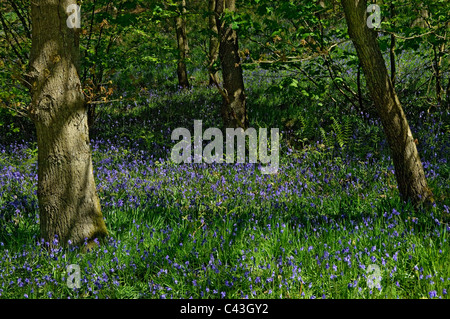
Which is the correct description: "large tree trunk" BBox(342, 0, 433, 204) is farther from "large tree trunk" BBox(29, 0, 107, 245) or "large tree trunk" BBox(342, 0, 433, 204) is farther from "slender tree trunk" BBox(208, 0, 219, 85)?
"large tree trunk" BBox(29, 0, 107, 245)

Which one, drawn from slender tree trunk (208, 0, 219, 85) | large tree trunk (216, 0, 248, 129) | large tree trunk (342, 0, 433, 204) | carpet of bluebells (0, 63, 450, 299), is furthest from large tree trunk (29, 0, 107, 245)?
large tree trunk (216, 0, 248, 129)

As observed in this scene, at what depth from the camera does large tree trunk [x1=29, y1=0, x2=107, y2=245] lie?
3910 mm

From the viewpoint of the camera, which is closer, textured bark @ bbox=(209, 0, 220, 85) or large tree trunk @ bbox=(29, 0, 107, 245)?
large tree trunk @ bbox=(29, 0, 107, 245)

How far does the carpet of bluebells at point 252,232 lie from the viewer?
11.1 feet

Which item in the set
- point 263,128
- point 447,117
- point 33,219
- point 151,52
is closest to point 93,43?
point 151,52

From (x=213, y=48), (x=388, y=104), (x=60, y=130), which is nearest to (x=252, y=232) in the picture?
(x=388, y=104)

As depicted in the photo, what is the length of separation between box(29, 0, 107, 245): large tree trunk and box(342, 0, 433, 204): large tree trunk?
2.72 metres

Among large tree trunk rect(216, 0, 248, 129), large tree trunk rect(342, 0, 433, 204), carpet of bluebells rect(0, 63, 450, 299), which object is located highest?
large tree trunk rect(216, 0, 248, 129)

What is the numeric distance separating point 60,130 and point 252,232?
79.9 inches

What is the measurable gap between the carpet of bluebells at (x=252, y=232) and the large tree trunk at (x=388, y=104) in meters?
0.23

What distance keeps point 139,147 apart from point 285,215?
14.8 ft

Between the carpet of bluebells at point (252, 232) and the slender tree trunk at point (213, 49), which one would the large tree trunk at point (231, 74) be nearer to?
the slender tree trunk at point (213, 49)

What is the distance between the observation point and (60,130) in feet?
13.1

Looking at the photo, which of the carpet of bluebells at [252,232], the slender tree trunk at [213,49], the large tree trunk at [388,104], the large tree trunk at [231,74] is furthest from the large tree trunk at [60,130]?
the large tree trunk at [231,74]
